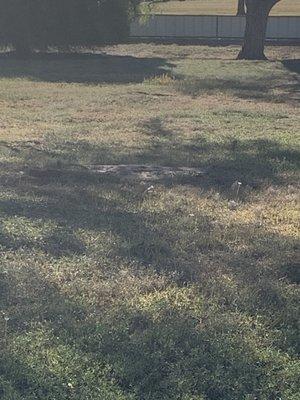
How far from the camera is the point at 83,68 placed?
2245 cm

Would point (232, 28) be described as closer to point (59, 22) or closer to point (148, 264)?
point (59, 22)

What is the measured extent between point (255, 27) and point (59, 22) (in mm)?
6665

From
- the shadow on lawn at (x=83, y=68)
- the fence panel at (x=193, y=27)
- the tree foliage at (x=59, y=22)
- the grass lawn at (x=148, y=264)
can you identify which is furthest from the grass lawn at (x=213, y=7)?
the grass lawn at (x=148, y=264)

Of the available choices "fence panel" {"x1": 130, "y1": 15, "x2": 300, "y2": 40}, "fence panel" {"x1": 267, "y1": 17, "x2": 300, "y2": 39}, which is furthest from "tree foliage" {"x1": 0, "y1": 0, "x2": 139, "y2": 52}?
"fence panel" {"x1": 267, "y1": 17, "x2": 300, "y2": 39}

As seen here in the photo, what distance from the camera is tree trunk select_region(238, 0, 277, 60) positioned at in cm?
2595

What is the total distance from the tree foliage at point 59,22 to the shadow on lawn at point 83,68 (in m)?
0.54

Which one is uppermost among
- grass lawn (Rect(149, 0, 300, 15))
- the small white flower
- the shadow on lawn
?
the small white flower

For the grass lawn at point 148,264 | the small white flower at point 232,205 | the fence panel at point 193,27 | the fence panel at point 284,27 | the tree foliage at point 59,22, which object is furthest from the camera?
the fence panel at point 193,27

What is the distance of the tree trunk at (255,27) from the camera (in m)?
26.0

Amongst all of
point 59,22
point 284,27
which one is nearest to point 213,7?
point 284,27

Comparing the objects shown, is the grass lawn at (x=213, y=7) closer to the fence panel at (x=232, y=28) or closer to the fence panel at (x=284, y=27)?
the fence panel at (x=232, y=28)

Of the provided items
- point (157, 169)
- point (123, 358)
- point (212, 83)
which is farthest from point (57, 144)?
point (212, 83)

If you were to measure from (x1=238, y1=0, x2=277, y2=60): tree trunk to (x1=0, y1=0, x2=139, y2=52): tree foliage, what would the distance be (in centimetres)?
446

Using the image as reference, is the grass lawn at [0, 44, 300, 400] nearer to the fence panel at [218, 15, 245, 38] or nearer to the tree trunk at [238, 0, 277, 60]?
the tree trunk at [238, 0, 277, 60]
